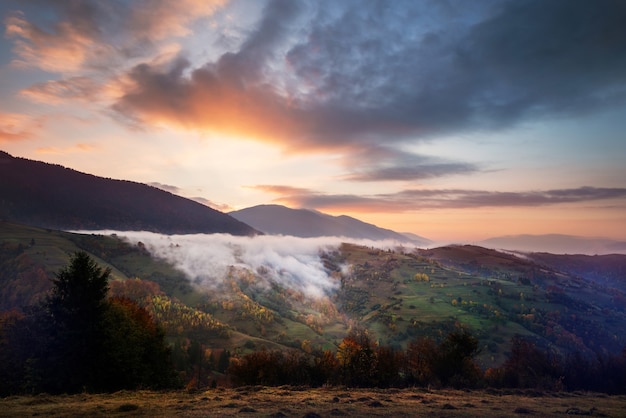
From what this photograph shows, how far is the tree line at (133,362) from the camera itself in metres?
58.7

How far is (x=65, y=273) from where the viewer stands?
64.4 metres

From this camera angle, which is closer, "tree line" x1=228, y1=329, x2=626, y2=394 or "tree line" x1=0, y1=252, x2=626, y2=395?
"tree line" x1=0, y1=252, x2=626, y2=395

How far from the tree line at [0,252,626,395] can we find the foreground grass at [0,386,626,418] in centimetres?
1629

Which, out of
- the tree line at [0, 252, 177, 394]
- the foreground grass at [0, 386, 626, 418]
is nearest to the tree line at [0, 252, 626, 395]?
the tree line at [0, 252, 177, 394]

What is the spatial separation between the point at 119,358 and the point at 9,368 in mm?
16563

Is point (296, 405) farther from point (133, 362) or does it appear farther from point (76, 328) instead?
point (76, 328)

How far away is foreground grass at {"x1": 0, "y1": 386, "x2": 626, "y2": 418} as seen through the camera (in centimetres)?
3350

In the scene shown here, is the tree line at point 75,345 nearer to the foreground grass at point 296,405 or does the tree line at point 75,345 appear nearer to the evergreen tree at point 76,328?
the evergreen tree at point 76,328

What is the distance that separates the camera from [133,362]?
65125 millimetres

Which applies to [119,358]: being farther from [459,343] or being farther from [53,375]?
[459,343]

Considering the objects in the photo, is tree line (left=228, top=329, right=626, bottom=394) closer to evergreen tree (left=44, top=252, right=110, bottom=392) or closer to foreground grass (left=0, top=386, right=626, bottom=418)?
foreground grass (left=0, top=386, right=626, bottom=418)

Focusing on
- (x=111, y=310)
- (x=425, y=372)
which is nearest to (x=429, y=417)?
(x=425, y=372)

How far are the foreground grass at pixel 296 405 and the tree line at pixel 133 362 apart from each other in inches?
641

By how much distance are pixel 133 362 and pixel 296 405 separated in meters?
41.8
